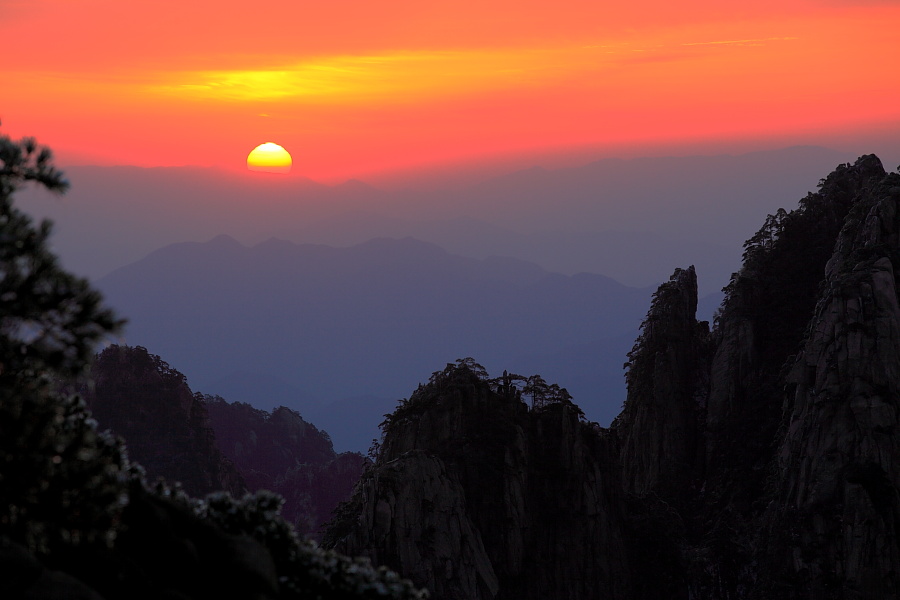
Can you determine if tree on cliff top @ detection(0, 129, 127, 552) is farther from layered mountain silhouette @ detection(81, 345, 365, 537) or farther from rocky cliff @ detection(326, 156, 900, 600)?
layered mountain silhouette @ detection(81, 345, 365, 537)

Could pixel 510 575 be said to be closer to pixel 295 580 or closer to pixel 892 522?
pixel 892 522

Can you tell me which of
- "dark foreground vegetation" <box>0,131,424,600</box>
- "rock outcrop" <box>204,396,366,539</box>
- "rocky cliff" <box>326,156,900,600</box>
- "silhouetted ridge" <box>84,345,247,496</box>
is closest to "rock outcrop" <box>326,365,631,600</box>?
"rocky cliff" <box>326,156,900,600</box>

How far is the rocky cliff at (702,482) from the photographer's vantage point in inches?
2409

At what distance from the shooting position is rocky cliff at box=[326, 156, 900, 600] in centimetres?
6119

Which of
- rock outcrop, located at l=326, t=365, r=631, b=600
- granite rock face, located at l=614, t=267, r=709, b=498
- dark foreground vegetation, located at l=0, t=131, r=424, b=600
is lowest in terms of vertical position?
dark foreground vegetation, located at l=0, t=131, r=424, b=600

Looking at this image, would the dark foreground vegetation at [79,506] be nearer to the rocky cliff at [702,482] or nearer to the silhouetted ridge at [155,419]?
the rocky cliff at [702,482]

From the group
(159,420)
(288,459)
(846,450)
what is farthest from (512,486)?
(288,459)

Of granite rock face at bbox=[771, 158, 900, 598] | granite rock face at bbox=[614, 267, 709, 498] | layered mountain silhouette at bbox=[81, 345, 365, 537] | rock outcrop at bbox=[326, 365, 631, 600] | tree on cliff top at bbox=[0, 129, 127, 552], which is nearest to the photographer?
tree on cliff top at bbox=[0, 129, 127, 552]

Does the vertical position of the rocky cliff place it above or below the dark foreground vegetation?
above

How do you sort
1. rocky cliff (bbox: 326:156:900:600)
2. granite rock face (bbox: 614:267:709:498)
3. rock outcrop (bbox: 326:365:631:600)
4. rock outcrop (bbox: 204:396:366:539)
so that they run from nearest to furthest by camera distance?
rocky cliff (bbox: 326:156:900:600)
rock outcrop (bbox: 326:365:631:600)
granite rock face (bbox: 614:267:709:498)
rock outcrop (bbox: 204:396:366:539)

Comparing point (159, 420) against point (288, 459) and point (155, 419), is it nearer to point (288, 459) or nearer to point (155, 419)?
point (155, 419)

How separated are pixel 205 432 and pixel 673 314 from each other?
5620 centimetres

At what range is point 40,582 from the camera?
19406 millimetres

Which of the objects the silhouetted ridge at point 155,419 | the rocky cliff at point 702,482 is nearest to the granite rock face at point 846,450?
the rocky cliff at point 702,482
